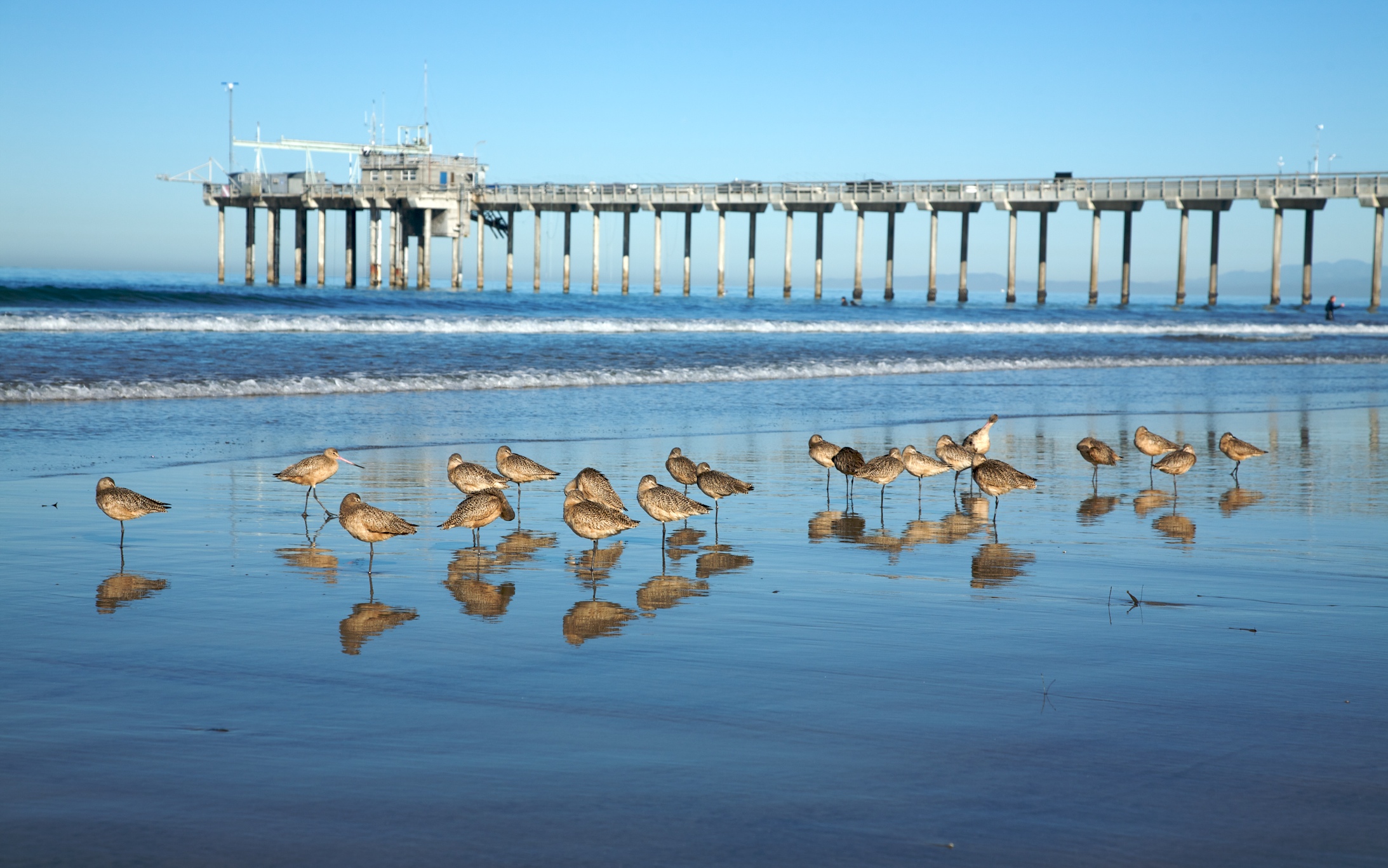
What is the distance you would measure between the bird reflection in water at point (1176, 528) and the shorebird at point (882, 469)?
1847 mm

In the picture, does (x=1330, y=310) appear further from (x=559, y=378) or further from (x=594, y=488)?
(x=594, y=488)

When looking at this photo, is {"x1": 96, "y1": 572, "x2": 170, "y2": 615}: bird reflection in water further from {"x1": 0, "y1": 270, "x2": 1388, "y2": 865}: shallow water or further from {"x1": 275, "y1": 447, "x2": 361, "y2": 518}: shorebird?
{"x1": 275, "y1": 447, "x2": 361, "y2": 518}: shorebird

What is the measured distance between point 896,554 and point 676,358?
56.5 ft

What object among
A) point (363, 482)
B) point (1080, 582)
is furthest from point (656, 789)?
point (363, 482)

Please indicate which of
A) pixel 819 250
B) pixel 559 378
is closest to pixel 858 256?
pixel 819 250

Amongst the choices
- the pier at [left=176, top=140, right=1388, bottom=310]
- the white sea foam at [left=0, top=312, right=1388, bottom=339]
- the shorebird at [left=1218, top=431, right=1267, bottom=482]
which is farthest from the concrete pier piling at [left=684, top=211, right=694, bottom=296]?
the shorebird at [left=1218, top=431, right=1267, bottom=482]

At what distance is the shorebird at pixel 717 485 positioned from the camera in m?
8.82

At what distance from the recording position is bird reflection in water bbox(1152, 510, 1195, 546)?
827cm

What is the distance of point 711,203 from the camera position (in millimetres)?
57156

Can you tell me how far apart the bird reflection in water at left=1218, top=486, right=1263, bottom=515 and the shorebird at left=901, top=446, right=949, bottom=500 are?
80.8 inches

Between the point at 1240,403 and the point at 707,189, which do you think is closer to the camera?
the point at 1240,403

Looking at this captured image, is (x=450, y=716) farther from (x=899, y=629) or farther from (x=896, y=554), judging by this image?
(x=896, y=554)

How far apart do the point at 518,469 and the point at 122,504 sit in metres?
2.79

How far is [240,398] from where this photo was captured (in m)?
16.6
